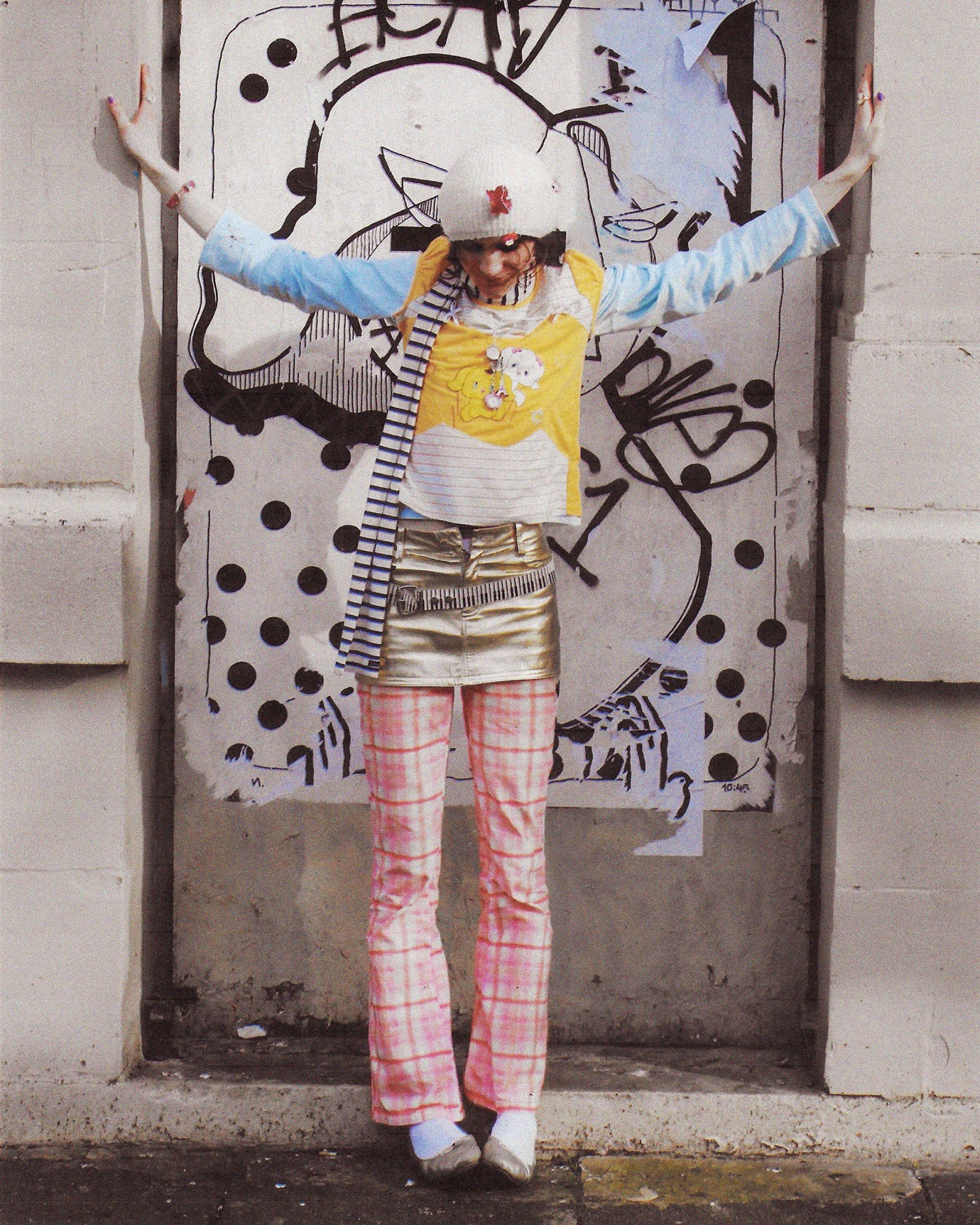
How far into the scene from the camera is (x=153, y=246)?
13.1ft

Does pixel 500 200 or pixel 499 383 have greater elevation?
pixel 500 200

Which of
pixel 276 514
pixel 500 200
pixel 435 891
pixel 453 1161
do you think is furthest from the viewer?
pixel 276 514

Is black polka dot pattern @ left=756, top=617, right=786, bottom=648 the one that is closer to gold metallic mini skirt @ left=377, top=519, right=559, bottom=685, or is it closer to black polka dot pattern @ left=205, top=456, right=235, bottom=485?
gold metallic mini skirt @ left=377, top=519, right=559, bottom=685

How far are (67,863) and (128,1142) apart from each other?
0.71m

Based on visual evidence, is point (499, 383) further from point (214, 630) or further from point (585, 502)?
point (214, 630)

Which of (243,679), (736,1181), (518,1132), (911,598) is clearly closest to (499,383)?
(911,598)

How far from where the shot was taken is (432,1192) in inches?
137

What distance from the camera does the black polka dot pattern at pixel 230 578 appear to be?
413 centimetres

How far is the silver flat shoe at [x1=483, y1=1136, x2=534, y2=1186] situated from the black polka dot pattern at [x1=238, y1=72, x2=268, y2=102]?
106 inches

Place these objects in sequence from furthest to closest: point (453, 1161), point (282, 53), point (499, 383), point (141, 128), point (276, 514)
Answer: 1. point (276, 514)
2. point (282, 53)
3. point (141, 128)
4. point (453, 1161)
5. point (499, 383)

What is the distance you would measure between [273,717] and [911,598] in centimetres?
171

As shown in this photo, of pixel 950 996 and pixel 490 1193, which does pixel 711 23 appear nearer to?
pixel 950 996

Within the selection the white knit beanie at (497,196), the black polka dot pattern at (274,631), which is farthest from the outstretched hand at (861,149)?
the black polka dot pattern at (274,631)

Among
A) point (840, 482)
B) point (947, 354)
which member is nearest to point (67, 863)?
point (840, 482)
